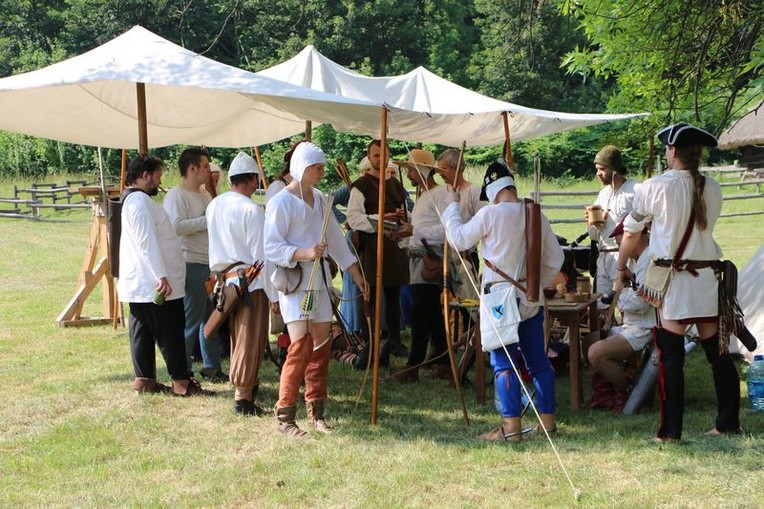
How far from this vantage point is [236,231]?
6.02 meters

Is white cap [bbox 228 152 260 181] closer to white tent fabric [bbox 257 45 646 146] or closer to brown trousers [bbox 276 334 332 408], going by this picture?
brown trousers [bbox 276 334 332 408]

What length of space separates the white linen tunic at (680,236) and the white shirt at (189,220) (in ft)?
10.6

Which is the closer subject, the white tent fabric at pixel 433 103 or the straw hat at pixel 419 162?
the straw hat at pixel 419 162

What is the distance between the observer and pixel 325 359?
5.70 meters

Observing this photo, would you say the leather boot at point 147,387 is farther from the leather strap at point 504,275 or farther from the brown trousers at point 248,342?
the leather strap at point 504,275

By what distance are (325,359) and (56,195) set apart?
2539cm

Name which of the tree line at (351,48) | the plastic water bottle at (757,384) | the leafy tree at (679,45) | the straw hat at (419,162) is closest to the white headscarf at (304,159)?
the straw hat at (419,162)

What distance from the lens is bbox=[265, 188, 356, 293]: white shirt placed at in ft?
17.8

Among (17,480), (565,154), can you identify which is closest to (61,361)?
(17,480)

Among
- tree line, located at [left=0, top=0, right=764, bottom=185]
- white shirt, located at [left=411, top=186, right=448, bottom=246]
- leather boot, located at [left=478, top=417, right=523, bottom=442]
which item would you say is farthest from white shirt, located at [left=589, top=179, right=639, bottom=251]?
tree line, located at [left=0, top=0, right=764, bottom=185]

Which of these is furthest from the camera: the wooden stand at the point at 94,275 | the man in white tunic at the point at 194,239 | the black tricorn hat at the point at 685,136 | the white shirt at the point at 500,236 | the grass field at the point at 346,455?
the wooden stand at the point at 94,275

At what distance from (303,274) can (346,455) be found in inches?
41.2

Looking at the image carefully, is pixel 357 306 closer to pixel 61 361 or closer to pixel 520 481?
pixel 61 361

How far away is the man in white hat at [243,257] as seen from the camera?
601 cm
